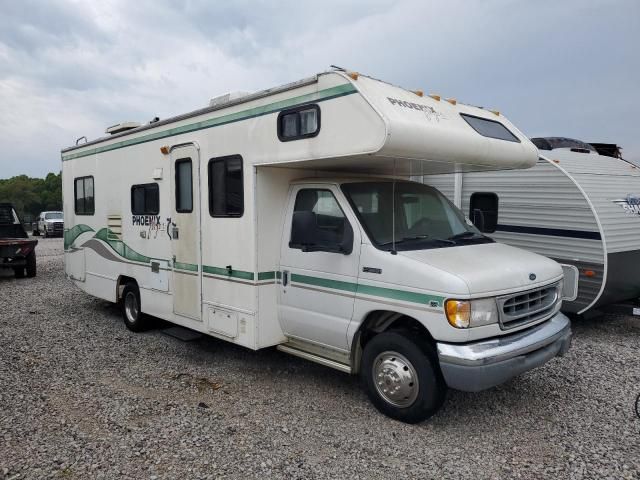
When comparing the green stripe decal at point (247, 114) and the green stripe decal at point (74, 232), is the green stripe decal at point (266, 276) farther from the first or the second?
the green stripe decal at point (74, 232)

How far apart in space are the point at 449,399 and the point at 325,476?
1781 millimetres

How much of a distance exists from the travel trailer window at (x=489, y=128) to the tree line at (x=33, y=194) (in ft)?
182

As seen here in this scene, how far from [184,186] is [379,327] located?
3.07 meters

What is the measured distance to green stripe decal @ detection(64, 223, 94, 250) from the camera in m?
8.79

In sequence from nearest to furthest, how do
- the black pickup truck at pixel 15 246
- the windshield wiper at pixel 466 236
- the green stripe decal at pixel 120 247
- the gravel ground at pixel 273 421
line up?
the gravel ground at pixel 273 421
the windshield wiper at pixel 466 236
the green stripe decal at pixel 120 247
the black pickup truck at pixel 15 246

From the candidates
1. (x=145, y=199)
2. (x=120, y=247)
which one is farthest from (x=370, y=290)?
(x=120, y=247)

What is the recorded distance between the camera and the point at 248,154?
210 inches

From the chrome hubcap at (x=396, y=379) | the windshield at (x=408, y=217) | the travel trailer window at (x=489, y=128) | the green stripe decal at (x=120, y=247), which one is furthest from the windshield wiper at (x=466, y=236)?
the green stripe decal at (x=120, y=247)

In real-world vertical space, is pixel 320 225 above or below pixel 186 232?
above

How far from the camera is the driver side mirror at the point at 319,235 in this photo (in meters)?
4.76

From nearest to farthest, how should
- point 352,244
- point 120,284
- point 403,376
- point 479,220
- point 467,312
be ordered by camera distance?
point 467,312
point 403,376
point 352,244
point 479,220
point 120,284

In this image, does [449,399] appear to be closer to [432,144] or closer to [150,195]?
[432,144]

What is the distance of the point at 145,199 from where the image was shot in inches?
280

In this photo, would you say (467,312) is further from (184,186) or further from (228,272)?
(184,186)
